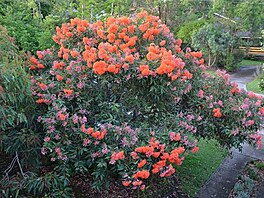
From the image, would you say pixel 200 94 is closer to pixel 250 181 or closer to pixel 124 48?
pixel 124 48

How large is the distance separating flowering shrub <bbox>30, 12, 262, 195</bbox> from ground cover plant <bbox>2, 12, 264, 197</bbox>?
0.04 feet

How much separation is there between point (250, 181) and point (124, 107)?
8.30 feet

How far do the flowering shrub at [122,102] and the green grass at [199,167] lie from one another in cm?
120

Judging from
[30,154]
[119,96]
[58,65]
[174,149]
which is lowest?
[30,154]

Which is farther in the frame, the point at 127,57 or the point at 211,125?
the point at 211,125

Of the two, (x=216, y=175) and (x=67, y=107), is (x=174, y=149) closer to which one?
(x=67, y=107)

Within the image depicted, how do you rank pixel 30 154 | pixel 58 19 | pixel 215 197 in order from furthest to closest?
pixel 58 19 → pixel 215 197 → pixel 30 154

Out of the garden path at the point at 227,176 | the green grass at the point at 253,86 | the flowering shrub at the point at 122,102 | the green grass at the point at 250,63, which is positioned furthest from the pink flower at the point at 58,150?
the green grass at the point at 250,63

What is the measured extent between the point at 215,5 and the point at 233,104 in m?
11.5

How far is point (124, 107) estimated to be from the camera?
3.76 m

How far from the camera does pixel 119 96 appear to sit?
3.78m

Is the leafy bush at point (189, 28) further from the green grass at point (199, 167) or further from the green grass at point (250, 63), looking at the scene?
Answer: the green grass at point (199, 167)

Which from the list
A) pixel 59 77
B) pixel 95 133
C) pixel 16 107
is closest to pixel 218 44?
pixel 59 77

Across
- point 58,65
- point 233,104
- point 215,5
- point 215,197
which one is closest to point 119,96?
point 58,65
